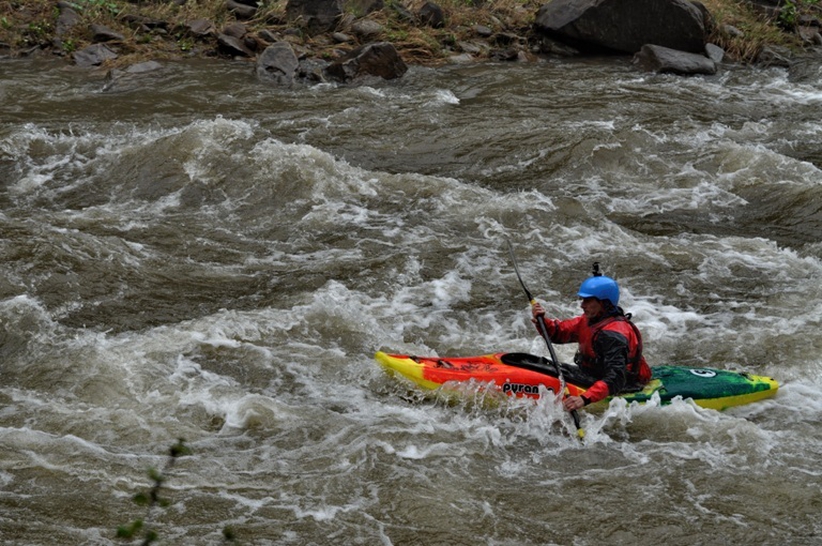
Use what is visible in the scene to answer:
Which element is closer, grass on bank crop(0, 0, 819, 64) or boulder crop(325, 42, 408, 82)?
boulder crop(325, 42, 408, 82)

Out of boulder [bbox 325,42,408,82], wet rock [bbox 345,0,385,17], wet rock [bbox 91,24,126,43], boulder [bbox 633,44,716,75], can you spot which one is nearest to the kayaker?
boulder [bbox 325,42,408,82]

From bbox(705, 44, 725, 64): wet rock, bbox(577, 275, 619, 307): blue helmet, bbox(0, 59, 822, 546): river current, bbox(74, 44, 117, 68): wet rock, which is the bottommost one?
bbox(0, 59, 822, 546): river current

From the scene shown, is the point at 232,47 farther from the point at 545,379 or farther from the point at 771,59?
the point at 545,379

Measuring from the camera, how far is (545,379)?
634 cm

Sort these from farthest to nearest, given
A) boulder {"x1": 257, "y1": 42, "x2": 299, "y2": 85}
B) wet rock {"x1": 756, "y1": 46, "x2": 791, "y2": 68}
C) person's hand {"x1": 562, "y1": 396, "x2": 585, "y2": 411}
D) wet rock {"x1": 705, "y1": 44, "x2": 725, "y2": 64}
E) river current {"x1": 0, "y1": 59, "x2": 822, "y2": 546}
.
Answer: wet rock {"x1": 756, "y1": 46, "x2": 791, "y2": 68}, wet rock {"x1": 705, "y1": 44, "x2": 725, "y2": 64}, boulder {"x1": 257, "y1": 42, "x2": 299, "y2": 85}, person's hand {"x1": 562, "y1": 396, "x2": 585, "y2": 411}, river current {"x1": 0, "y1": 59, "x2": 822, "y2": 546}

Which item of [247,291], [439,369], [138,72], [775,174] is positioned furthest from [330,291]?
[138,72]

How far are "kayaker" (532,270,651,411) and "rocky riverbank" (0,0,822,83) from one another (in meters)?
7.31

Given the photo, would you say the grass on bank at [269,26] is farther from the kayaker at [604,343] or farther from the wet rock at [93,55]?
the kayaker at [604,343]

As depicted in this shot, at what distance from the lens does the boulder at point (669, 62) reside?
44.9 ft

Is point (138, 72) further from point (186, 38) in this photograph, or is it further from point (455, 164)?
point (455, 164)

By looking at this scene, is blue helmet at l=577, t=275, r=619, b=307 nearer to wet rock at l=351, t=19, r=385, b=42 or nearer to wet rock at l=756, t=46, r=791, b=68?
wet rock at l=351, t=19, r=385, b=42

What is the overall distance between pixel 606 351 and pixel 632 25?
9.22 meters

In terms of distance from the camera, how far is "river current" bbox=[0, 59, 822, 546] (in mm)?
5211

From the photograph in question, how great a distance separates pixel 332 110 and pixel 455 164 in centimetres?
206
